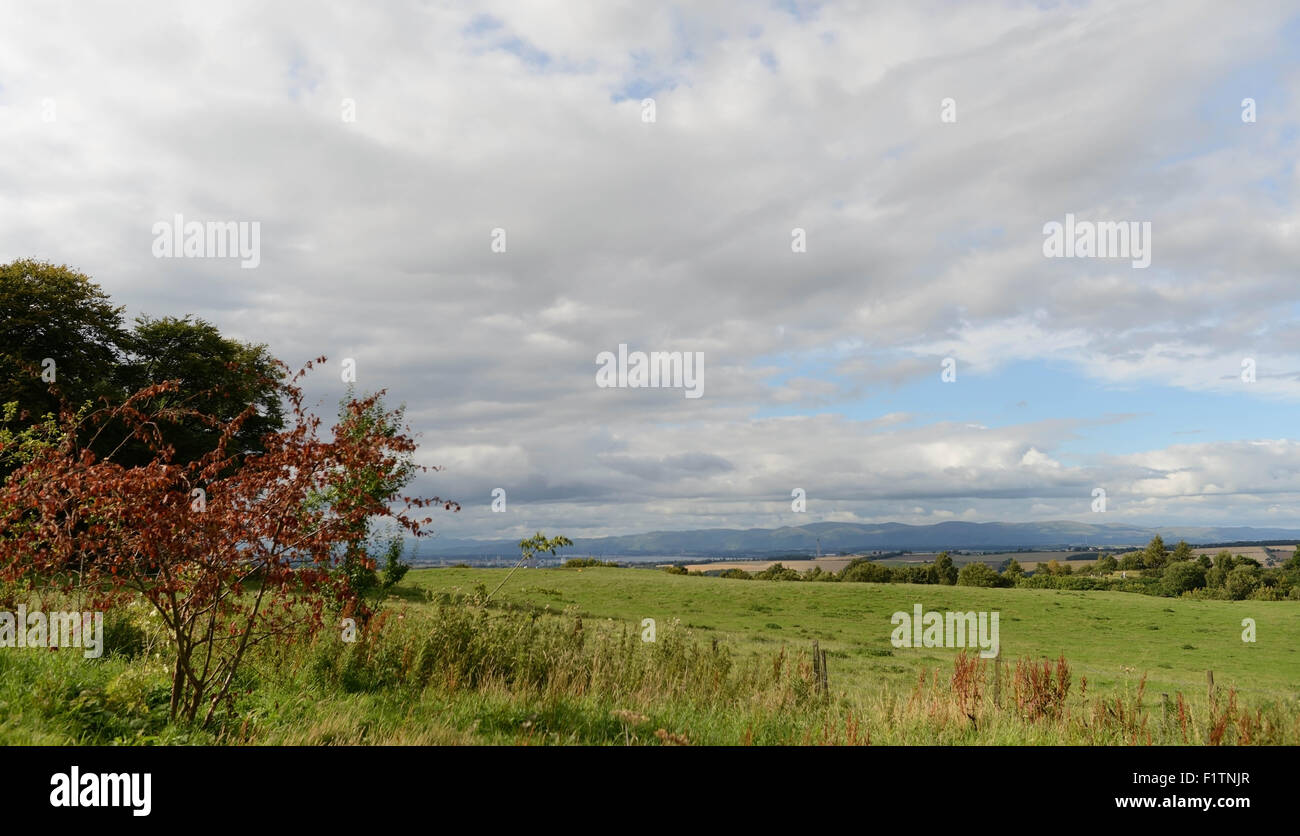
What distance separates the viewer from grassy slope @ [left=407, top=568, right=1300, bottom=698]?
32.0m

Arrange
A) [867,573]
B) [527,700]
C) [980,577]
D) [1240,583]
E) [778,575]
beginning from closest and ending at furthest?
[527,700] < [1240,583] < [980,577] < [778,575] < [867,573]

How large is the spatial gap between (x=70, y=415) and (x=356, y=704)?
18.8ft

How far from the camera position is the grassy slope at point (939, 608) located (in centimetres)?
3197

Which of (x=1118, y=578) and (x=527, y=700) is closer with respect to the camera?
(x=527, y=700)

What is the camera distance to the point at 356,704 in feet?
30.3

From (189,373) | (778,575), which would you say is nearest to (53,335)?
(189,373)

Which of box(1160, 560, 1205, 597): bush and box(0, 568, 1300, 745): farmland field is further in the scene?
box(1160, 560, 1205, 597): bush

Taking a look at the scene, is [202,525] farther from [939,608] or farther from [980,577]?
[980,577]

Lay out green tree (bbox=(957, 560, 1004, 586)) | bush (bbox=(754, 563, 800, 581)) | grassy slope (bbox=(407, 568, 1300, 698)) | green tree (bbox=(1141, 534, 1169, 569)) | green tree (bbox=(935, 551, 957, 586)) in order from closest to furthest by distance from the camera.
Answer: grassy slope (bbox=(407, 568, 1300, 698)) < bush (bbox=(754, 563, 800, 581)) < green tree (bbox=(957, 560, 1004, 586)) < green tree (bbox=(935, 551, 957, 586)) < green tree (bbox=(1141, 534, 1169, 569))

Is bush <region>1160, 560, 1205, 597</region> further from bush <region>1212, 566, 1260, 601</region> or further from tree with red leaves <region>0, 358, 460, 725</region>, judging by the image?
tree with red leaves <region>0, 358, 460, 725</region>

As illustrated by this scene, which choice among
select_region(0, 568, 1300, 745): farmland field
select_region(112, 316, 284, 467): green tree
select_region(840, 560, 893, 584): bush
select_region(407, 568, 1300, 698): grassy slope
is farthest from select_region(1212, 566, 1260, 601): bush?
select_region(112, 316, 284, 467): green tree

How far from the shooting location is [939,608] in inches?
2223
